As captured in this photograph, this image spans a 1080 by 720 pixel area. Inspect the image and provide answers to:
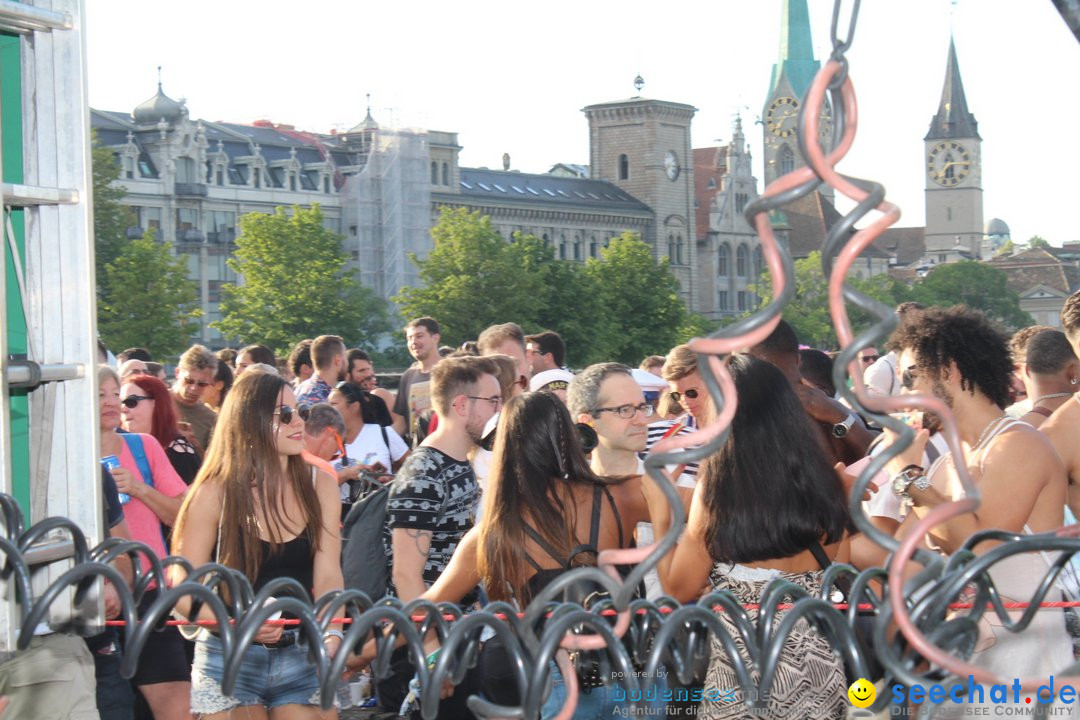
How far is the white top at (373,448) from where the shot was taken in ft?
30.6

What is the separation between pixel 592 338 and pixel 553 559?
3162 inches

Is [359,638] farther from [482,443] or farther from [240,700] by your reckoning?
[482,443]

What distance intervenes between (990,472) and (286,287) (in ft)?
227

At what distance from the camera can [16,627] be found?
3355mm

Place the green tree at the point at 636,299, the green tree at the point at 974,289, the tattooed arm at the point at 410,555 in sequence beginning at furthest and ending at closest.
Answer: the green tree at the point at 974,289
the green tree at the point at 636,299
the tattooed arm at the point at 410,555

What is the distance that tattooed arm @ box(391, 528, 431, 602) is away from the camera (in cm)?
543

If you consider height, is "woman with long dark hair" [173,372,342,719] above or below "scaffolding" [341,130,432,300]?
below

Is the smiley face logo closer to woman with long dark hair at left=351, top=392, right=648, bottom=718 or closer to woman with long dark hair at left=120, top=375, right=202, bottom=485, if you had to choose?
woman with long dark hair at left=351, top=392, right=648, bottom=718

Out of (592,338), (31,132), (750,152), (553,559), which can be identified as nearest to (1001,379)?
(553,559)

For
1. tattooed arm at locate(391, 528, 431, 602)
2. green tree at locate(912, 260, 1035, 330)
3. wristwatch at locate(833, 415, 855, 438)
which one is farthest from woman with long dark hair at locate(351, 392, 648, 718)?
green tree at locate(912, 260, 1035, 330)

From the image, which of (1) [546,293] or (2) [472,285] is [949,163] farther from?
(2) [472,285]

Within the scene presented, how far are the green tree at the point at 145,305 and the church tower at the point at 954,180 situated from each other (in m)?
116

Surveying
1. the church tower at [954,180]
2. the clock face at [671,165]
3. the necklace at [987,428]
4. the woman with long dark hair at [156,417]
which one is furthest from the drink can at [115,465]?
the church tower at [954,180]

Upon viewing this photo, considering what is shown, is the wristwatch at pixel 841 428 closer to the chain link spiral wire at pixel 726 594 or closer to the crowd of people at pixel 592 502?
the crowd of people at pixel 592 502
